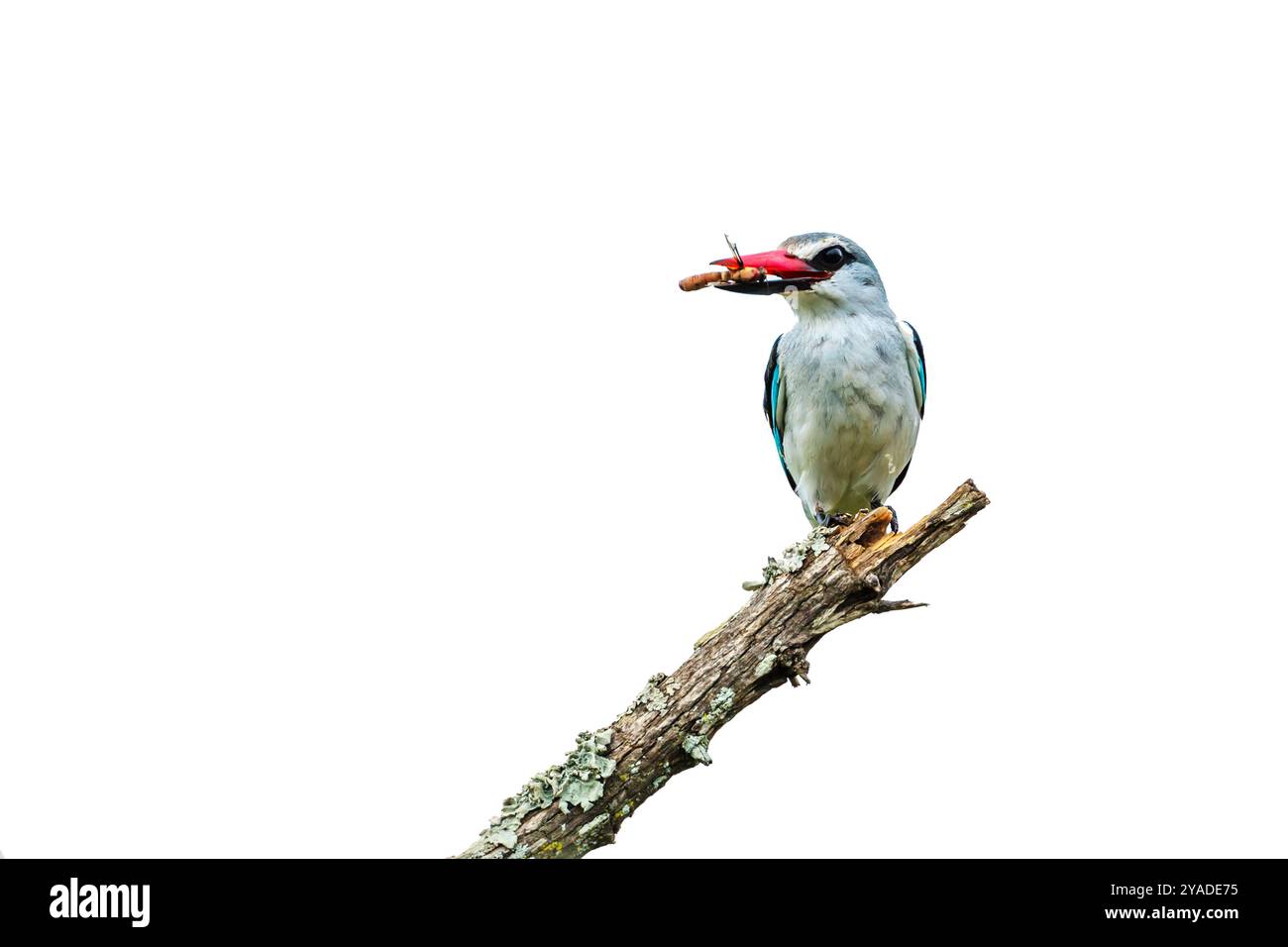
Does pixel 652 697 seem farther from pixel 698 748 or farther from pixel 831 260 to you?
pixel 831 260

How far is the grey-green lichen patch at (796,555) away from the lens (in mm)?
6398

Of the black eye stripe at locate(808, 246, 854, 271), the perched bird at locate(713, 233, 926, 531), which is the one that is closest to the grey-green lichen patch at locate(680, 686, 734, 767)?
the perched bird at locate(713, 233, 926, 531)

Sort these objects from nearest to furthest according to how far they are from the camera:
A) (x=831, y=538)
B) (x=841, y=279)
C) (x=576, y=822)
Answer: (x=576, y=822), (x=831, y=538), (x=841, y=279)

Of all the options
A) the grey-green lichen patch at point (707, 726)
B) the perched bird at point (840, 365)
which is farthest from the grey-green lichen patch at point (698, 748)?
the perched bird at point (840, 365)

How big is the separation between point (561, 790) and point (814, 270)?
3559mm

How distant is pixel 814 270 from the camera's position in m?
7.48

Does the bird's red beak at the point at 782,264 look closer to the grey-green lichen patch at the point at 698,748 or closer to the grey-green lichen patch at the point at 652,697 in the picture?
the grey-green lichen patch at the point at 652,697

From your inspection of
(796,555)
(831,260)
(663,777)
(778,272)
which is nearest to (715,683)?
(663,777)

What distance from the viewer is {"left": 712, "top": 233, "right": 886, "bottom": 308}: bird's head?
743cm
